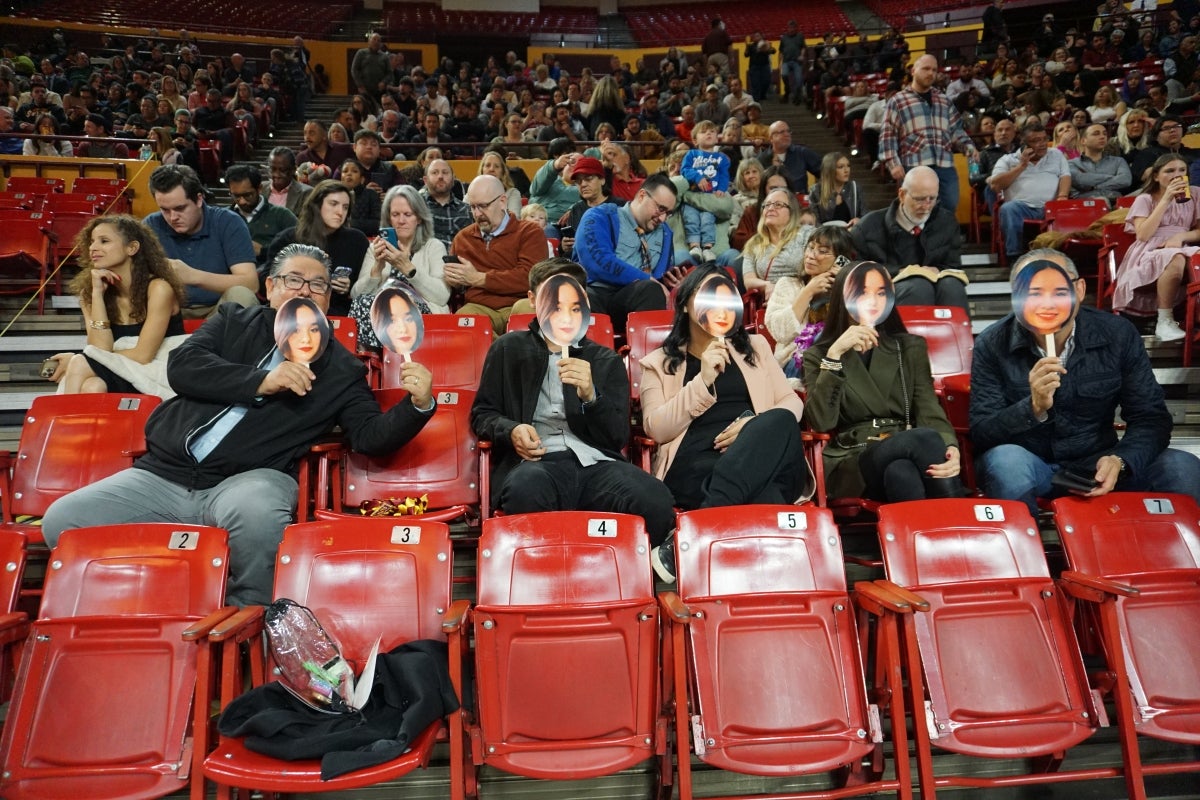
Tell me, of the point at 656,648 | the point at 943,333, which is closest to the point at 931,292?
the point at 943,333

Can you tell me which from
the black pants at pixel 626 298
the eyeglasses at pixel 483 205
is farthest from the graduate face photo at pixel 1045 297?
the eyeglasses at pixel 483 205

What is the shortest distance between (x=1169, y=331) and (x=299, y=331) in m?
4.26

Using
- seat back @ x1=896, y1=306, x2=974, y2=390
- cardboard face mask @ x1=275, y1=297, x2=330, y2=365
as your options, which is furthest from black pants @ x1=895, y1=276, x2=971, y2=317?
cardboard face mask @ x1=275, y1=297, x2=330, y2=365

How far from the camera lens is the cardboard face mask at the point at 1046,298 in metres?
2.79

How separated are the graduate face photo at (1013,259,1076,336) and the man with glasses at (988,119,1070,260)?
4042 millimetres

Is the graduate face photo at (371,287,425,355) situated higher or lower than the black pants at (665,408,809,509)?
higher

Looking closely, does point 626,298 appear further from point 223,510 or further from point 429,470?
point 223,510

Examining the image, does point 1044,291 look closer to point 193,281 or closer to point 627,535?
point 627,535

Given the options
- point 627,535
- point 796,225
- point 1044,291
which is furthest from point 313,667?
point 796,225

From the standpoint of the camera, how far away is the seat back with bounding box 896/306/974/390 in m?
3.95

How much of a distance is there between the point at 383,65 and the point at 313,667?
11.4 meters

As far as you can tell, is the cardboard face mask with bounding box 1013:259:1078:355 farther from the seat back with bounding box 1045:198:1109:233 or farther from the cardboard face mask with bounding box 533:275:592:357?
the seat back with bounding box 1045:198:1109:233

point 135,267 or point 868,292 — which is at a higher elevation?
point 135,267

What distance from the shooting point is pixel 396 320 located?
277cm
